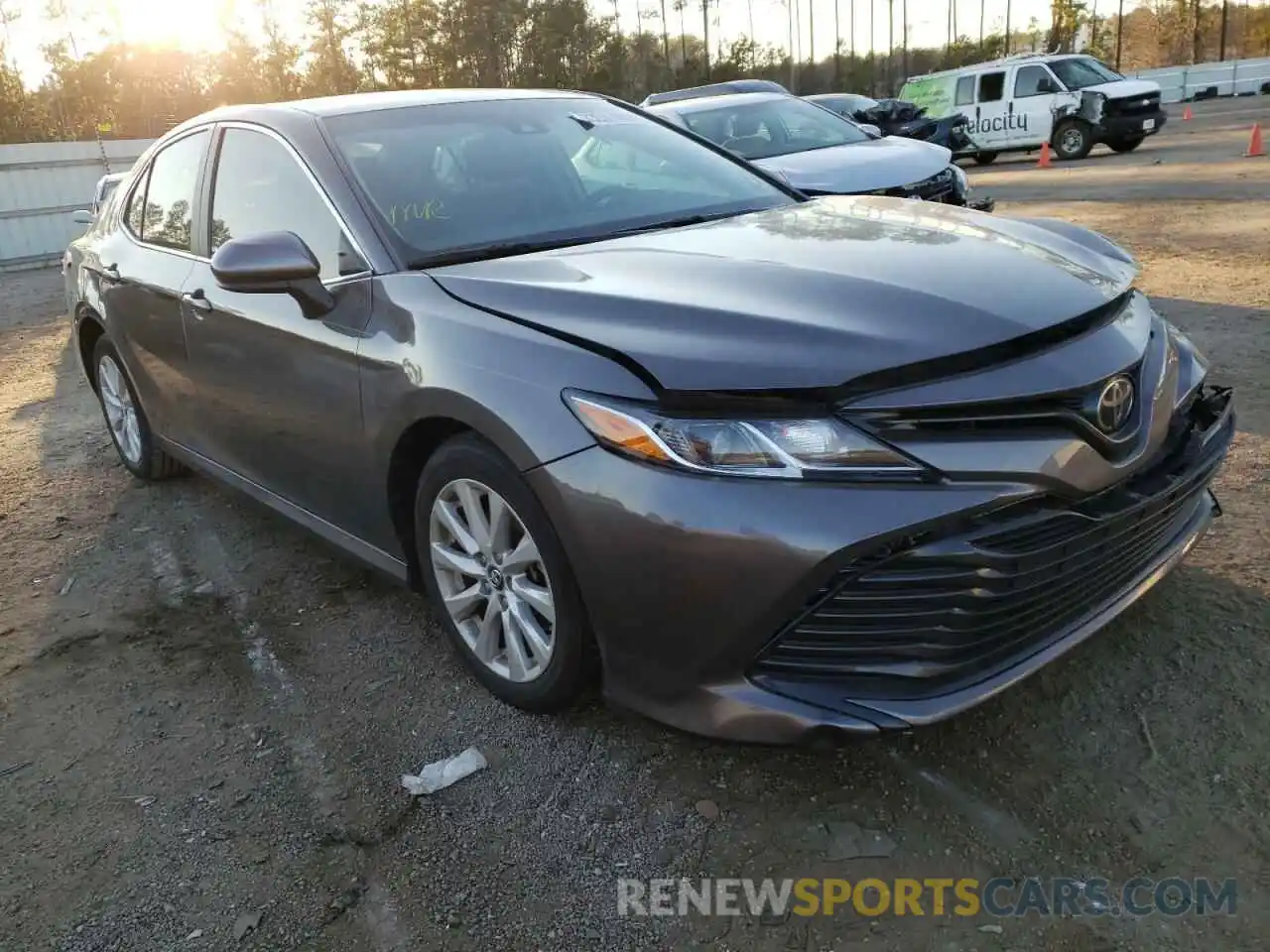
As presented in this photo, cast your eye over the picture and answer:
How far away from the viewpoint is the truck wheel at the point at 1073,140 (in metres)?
19.5

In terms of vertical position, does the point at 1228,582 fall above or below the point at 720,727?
below

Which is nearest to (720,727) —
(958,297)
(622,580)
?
(622,580)

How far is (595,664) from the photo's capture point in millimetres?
2506

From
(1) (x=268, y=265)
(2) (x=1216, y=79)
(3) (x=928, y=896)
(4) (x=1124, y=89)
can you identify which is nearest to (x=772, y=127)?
(1) (x=268, y=265)

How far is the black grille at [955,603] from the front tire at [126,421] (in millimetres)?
3601

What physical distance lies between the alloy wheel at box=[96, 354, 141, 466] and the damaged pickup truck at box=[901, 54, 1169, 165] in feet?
62.1

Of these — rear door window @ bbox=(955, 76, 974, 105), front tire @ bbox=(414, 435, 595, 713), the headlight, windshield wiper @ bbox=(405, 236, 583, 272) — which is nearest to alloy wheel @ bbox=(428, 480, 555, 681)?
front tire @ bbox=(414, 435, 595, 713)

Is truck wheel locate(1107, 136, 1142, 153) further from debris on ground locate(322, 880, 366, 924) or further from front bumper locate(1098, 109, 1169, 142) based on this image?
debris on ground locate(322, 880, 366, 924)

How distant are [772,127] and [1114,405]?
281 inches

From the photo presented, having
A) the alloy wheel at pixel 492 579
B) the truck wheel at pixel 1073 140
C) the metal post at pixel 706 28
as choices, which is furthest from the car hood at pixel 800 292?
the metal post at pixel 706 28

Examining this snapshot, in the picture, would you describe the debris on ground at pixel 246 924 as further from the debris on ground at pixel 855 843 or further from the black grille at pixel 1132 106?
the black grille at pixel 1132 106

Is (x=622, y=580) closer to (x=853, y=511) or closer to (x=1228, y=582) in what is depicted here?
(x=853, y=511)

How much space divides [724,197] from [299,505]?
174 centimetres

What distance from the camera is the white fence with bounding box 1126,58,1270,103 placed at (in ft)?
133
